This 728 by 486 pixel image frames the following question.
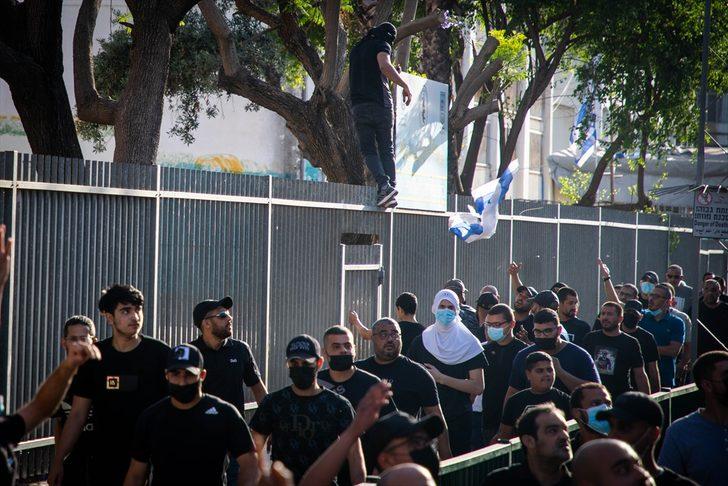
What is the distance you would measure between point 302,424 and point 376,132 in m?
7.95

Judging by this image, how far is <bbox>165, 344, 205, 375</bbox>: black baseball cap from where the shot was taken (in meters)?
6.15

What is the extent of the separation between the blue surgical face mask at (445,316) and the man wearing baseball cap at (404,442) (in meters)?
4.88

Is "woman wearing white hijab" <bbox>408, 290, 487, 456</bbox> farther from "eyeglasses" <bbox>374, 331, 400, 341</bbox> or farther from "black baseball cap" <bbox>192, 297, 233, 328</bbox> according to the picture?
"black baseball cap" <bbox>192, 297, 233, 328</bbox>

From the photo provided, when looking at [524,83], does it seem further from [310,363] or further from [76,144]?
[310,363]

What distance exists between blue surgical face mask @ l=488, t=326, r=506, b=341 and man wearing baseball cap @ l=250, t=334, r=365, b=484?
3.75 meters

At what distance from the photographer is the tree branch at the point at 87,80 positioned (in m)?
14.7

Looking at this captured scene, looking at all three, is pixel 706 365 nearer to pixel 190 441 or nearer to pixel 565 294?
pixel 190 441

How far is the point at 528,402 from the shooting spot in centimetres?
828

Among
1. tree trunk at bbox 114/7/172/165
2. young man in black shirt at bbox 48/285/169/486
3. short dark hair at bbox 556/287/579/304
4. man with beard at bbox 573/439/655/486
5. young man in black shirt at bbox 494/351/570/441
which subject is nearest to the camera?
man with beard at bbox 573/439/655/486

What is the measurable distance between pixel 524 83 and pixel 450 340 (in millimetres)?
40766

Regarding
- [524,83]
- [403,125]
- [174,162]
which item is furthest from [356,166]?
[524,83]

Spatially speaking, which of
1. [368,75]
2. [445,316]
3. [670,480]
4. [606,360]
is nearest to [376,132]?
[368,75]

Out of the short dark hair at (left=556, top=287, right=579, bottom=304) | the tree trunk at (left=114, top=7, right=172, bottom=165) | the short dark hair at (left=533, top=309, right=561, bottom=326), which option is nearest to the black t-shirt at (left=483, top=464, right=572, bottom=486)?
the short dark hair at (left=533, top=309, right=561, bottom=326)

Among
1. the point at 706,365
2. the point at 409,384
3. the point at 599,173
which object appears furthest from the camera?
the point at 599,173
